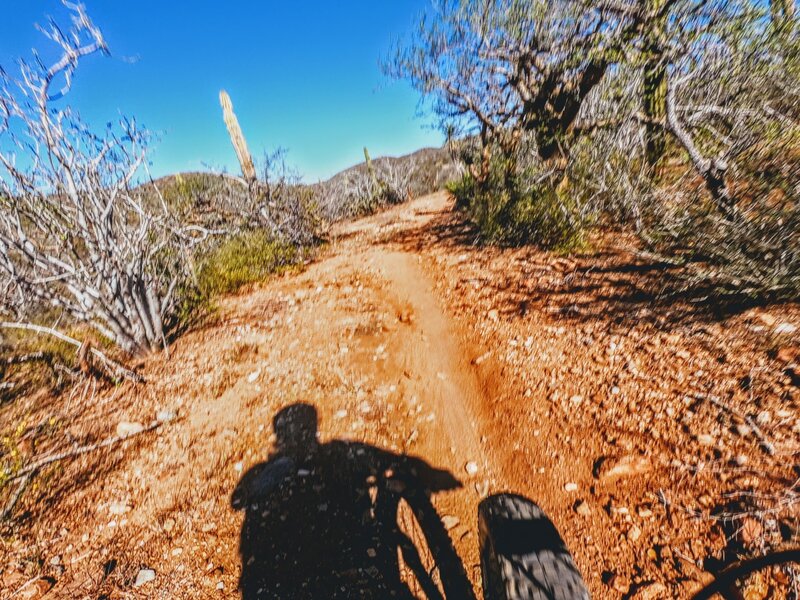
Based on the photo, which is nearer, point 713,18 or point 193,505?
point 193,505

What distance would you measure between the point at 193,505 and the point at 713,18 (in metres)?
7.14

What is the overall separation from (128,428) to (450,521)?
332 centimetres

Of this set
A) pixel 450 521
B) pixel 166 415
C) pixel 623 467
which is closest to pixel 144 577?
pixel 166 415

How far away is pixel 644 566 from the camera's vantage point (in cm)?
195

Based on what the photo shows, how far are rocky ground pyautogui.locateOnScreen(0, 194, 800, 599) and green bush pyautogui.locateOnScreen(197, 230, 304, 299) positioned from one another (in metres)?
3.05

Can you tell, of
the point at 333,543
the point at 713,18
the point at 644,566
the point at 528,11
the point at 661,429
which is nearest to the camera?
the point at 644,566

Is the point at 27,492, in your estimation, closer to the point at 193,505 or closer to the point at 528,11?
the point at 193,505

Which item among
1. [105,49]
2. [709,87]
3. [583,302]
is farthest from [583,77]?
[105,49]

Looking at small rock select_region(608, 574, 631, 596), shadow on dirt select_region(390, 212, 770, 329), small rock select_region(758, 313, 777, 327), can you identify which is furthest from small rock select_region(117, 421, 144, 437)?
small rock select_region(758, 313, 777, 327)

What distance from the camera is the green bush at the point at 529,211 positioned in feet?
19.6

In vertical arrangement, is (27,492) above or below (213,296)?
below

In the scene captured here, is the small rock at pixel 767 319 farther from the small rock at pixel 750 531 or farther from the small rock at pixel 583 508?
the small rock at pixel 583 508

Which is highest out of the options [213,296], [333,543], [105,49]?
[105,49]

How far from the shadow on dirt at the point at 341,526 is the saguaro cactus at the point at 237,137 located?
10337mm
